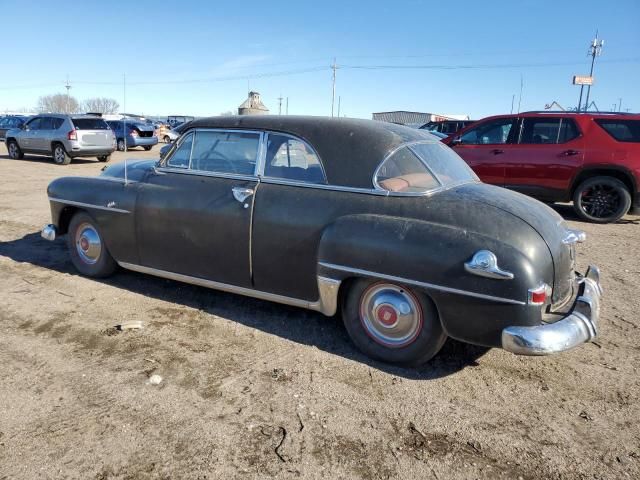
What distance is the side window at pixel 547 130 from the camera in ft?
26.4

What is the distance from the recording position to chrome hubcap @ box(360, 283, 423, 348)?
3137 mm

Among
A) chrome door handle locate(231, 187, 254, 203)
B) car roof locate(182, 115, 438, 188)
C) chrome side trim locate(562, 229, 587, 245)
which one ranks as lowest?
chrome side trim locate(562, 229, 587, 245)

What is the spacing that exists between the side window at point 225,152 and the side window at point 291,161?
0.15 metres

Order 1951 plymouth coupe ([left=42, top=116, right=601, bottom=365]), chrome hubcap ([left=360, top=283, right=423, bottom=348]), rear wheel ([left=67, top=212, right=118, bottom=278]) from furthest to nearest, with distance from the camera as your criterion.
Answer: rear wheel ([left=67, top=212, right=118, bottom=278]), chrome hubcap ([left=360, top=283, right=423, bottom=348]), 1951 plymouth coupe ([left=42, top=116, right=601, bottom=365])

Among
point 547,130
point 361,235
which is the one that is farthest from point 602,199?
point 361,235

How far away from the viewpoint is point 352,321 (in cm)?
336

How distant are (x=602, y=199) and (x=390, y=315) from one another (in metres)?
6.57

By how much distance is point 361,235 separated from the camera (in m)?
3.14

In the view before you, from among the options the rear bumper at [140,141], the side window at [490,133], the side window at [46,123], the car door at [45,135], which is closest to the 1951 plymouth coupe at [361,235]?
the side window at [490,133]

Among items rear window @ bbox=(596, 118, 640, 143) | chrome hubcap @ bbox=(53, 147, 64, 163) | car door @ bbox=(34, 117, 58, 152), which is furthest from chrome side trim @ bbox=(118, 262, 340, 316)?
car door @ bbox=(34, 117, 58, 152)

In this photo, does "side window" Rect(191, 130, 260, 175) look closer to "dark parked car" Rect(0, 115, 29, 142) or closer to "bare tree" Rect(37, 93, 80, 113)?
"dark parked car" Rect(0, 115, 29, 142)

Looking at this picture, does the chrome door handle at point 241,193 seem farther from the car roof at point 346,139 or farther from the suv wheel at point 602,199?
the suv wheel at point 602,199

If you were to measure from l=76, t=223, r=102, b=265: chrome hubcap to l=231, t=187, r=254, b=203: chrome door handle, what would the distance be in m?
1.77

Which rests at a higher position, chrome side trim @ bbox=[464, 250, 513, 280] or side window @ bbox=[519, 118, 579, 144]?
side window @ bbox=[519, 118, 579, 144]
